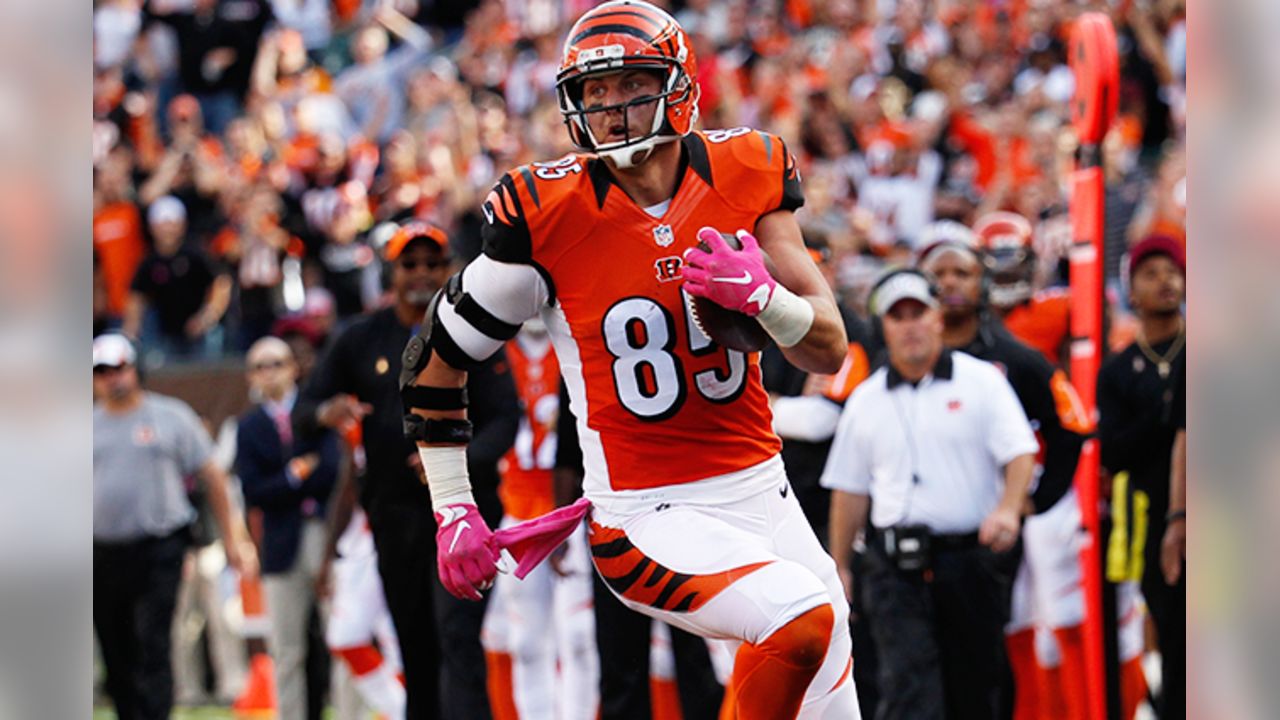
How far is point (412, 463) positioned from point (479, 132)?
9.15 metres

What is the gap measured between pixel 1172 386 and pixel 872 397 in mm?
1176

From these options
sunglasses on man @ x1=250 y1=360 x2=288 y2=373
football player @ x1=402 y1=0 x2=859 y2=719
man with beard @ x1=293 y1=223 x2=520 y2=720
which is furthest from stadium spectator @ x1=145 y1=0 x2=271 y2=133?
football player @ x1=402 y1=0 x2=859 y2=719

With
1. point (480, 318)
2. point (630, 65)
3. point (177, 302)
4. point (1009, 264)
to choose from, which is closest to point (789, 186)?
point (630, 65)

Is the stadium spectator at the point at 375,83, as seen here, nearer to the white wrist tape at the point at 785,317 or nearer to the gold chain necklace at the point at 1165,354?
the gold chain necklace at the point at 1165,354

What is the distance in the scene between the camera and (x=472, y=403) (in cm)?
744

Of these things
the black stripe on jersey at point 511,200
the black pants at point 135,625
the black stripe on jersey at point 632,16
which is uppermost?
the black stripe on jersey at point 632,16

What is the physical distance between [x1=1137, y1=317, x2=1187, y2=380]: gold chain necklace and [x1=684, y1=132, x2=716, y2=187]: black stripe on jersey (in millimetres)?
3407

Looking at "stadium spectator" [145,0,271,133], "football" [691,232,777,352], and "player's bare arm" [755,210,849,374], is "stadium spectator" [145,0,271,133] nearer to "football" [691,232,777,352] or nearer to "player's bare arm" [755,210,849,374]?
"player's bare arm" [755,210,849,374]

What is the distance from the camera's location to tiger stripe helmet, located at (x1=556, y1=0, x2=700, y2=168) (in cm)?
449

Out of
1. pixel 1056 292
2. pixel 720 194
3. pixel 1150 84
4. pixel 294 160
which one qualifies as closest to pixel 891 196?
pixel 1150 84

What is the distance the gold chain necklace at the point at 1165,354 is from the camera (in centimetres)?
743

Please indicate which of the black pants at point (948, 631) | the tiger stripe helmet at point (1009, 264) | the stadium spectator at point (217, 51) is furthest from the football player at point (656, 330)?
the stadium spectator at point (217, 51)

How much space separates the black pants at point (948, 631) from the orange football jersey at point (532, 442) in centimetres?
223
